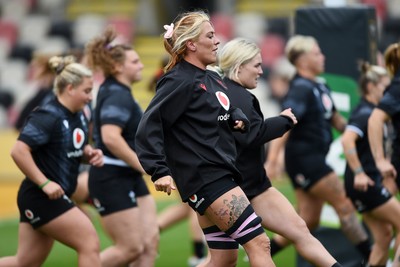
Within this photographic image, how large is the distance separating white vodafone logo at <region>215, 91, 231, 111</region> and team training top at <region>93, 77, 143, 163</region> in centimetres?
Answer: 180

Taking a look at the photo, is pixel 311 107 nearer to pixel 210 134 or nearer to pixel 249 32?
pixel 210 134

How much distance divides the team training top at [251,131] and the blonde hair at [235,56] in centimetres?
9

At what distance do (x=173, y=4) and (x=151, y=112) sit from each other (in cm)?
1756

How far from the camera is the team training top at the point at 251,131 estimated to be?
7.45 m

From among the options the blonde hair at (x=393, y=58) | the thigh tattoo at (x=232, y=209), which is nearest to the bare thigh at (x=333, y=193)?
the blonde hair at (x=393, y=58)

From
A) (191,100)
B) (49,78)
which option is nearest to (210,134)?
(191,100)

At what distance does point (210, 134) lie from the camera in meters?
7.03

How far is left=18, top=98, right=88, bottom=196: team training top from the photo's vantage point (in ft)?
26.1

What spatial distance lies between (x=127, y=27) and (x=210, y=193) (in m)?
16.4

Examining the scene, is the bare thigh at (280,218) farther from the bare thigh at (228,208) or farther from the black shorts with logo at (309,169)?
the black shorts with logo at (309,169)

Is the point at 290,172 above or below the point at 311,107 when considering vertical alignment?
below

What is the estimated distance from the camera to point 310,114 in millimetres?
9734

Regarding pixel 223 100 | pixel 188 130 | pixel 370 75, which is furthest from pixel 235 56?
pixel 370 75

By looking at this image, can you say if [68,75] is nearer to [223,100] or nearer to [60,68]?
[60,68]
